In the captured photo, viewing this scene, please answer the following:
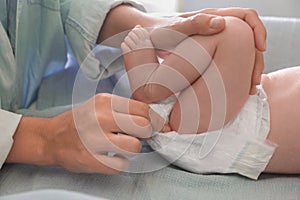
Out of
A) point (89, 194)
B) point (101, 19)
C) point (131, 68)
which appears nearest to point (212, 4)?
point (101, 19)

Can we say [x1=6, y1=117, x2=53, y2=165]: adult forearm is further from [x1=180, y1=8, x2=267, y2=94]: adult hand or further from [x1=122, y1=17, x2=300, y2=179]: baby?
[x1=180, y1=8, x2=267, y2=94]: adult hand

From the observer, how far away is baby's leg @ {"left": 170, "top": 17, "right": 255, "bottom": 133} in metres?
0.68

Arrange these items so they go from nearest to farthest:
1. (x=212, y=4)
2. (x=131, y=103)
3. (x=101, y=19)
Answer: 1. (x=131, y=103)
2. (x=101, y=19)
3. (x=212, y=4)

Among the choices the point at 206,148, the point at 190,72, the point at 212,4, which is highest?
the point at 190,72

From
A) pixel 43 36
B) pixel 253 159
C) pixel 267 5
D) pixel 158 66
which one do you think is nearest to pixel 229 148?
pixel 253 159

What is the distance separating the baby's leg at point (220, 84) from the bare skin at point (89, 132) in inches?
0.8

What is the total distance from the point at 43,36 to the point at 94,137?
31 centimetres

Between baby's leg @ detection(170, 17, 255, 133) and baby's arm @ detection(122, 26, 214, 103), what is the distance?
0.03 ft

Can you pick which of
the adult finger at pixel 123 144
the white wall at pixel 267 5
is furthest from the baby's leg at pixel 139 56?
the white wall at pixel 267 5

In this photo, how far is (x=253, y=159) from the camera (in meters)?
0.72

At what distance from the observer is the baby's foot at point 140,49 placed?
2.30ft

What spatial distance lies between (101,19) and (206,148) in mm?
305

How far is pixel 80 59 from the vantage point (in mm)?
884

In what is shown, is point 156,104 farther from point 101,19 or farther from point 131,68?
point 101,19
